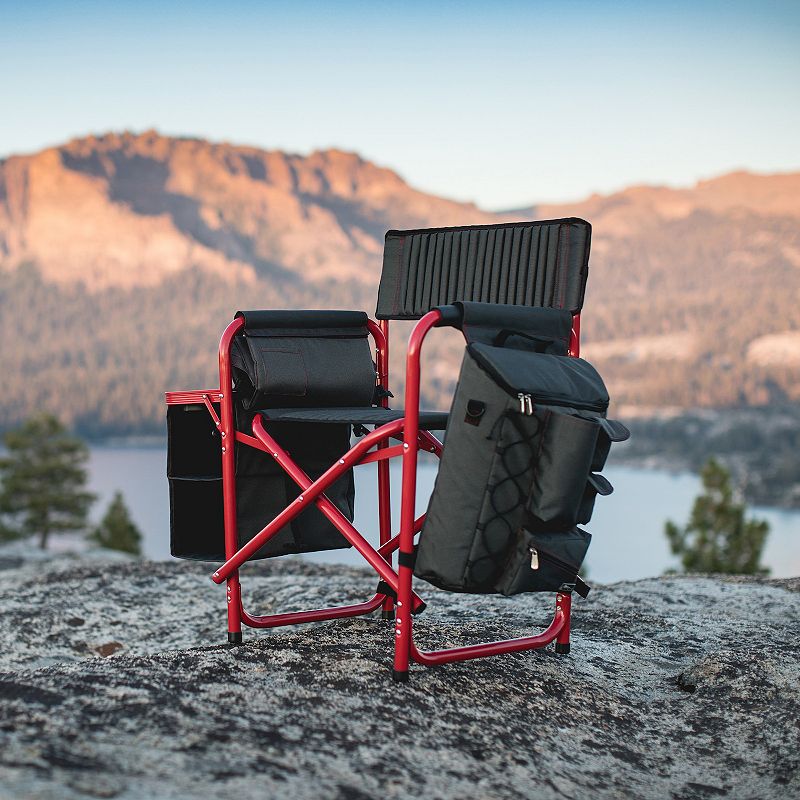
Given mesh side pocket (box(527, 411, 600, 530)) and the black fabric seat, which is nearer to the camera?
mesh side pocket (box(527, 411, 600, 530))

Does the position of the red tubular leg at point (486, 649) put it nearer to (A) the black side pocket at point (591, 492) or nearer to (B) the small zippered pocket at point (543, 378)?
(A) the black side pocket at point (591, 492)

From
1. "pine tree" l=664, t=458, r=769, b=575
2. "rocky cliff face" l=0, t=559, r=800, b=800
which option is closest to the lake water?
"pine tree" l=664, t=458, r=769, b=575

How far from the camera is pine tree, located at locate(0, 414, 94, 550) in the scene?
102 ft

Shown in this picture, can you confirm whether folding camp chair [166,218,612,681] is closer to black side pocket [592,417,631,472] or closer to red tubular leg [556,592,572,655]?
red tubular leg [556,592,572,655]

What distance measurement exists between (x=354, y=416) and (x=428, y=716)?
104cm

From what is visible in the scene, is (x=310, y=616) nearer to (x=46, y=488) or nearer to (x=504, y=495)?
(x=504, y=495)

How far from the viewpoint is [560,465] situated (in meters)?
3.11

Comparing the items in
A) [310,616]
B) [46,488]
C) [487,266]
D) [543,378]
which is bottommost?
[46,488]

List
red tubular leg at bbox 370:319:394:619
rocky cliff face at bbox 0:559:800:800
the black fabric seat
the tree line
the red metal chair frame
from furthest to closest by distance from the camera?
the tree line
red tubular leg at bbox 370:319:394:619
the black fabric seat
the red metal chair frame
rocky cliff face at bbox 0:559:800:800

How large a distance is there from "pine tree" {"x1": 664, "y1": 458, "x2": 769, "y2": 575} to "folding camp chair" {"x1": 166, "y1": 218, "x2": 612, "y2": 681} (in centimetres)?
2055

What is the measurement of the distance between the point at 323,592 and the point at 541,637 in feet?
6.76

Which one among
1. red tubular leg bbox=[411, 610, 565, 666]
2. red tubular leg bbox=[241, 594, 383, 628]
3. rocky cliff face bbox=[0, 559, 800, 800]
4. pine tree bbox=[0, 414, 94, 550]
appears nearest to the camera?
rocky cliff face bbox=[0, 559, 800, 800]

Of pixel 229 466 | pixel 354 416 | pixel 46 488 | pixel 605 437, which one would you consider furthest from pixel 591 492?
pixel 46 488

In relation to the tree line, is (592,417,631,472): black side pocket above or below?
above
